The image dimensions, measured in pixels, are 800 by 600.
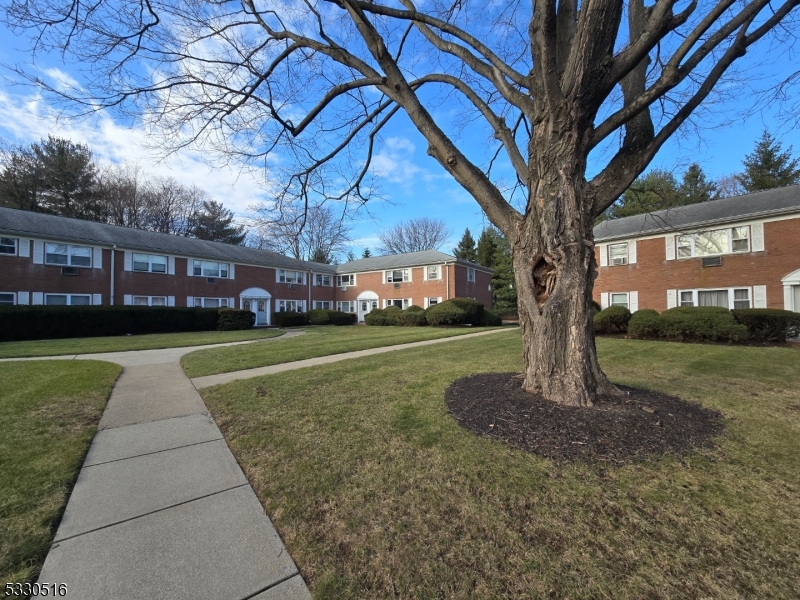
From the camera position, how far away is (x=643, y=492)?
2504mm

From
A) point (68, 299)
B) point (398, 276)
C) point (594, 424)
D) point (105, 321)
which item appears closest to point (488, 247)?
point (398, 276)

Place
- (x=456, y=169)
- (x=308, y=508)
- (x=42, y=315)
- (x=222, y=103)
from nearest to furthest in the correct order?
(x=308, y=508) < (x=456, y=169) < (x=222, y=103) < (x=42, y=315)

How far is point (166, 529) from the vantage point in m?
2.22

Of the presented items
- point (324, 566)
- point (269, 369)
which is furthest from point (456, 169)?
point (269, 369)

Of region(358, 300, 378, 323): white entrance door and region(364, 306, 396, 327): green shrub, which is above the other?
region(358, 300, 378, 323): white entrance door

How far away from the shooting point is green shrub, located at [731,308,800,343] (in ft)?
34.7

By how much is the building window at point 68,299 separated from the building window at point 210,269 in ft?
19.5

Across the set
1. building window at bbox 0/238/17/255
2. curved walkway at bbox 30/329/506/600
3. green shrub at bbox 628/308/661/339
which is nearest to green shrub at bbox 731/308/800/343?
green shrub at bbox 628/308/661/339

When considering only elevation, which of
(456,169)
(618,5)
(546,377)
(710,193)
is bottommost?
(546,377)

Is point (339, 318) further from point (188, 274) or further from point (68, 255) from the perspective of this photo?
point (68, 255)

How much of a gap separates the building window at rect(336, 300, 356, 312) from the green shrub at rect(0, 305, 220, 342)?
44.8 feet

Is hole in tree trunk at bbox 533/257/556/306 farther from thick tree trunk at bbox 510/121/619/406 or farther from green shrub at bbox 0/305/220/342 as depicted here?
green shrub at bbox 0/305/220/342

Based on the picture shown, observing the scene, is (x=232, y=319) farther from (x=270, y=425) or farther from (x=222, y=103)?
(x=270, y=425)

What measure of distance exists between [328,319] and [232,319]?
8377 millimetres
